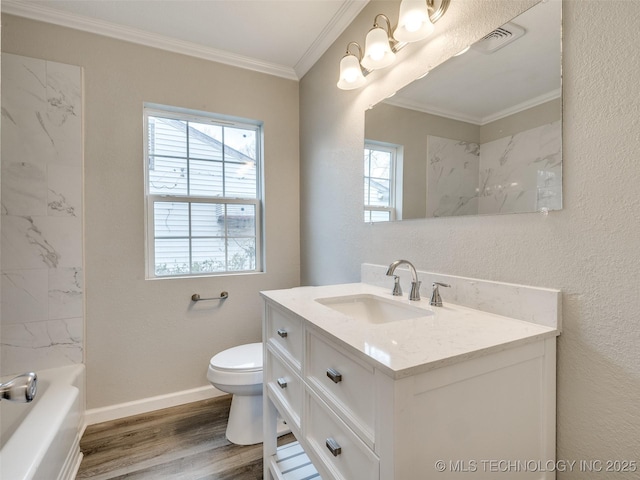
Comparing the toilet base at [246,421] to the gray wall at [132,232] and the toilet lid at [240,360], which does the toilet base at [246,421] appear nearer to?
the toilet lid at [240,360]

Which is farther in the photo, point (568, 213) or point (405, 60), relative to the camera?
point (405, 60)

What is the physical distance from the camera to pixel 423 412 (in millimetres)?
679

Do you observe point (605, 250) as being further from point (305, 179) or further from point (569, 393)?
point (305, 179)

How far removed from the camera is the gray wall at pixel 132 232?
6.20 feet

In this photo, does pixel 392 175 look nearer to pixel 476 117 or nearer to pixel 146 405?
pixel 476 117

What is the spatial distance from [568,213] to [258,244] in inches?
78.3

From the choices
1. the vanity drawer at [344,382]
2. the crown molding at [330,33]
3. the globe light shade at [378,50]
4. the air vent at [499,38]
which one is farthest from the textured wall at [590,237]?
the crown molding at [330,33]

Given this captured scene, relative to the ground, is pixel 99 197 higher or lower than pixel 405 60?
lower

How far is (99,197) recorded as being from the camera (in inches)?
75.5

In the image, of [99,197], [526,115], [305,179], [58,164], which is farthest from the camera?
[305,179]

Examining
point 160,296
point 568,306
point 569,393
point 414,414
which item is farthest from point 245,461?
point 568,306

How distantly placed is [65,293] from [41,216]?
47 centimetres

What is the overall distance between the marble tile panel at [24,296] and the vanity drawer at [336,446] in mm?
1770

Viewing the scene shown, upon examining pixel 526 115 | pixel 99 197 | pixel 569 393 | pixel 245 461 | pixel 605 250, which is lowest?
pixel 245 461
